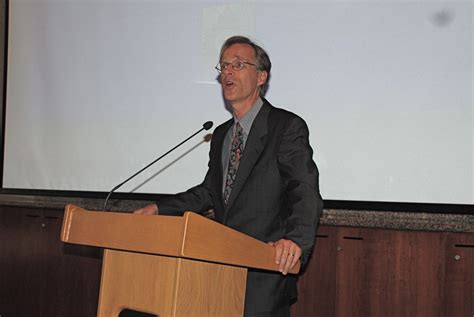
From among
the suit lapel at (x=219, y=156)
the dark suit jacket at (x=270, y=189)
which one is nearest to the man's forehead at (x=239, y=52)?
the dark suit jacket at (x=270, y=189)

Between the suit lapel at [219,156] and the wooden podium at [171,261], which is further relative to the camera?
the suit lapel at [219,156]

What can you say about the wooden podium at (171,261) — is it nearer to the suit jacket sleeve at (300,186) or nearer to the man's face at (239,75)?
the suit jacket sleeve at (300,186)

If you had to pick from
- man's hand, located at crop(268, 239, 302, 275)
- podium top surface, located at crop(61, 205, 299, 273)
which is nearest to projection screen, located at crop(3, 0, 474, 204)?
man's hand, located at crop(268, 239, 302, 275)

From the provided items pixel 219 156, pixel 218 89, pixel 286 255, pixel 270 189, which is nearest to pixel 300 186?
pixel 270 189

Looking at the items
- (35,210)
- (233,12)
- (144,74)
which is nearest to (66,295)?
(35,210)

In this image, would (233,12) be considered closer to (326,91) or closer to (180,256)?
(326,91)

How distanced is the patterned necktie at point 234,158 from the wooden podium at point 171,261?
0.55 metres

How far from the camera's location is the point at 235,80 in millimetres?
2549

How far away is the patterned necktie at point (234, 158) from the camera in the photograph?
2557 mm

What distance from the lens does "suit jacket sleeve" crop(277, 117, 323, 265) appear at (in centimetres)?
217

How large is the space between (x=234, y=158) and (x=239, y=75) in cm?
32

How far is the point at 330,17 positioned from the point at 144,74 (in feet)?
3.95

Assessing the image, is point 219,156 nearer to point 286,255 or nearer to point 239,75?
point 239,75

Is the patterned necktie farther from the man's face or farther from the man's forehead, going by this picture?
the man's forehead
